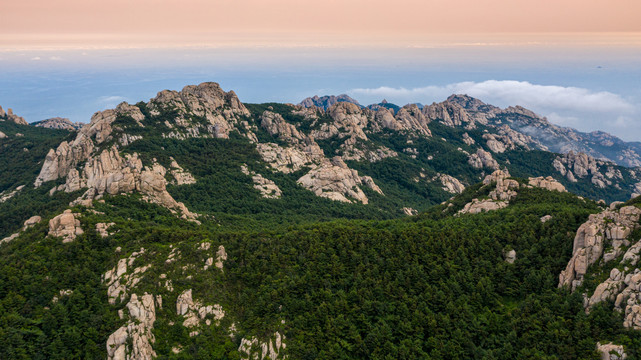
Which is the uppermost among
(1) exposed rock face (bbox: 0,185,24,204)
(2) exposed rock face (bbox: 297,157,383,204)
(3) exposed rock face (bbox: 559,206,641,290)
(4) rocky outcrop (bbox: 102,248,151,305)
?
(3) exposed rock face (bbox: 559,206,641,290)

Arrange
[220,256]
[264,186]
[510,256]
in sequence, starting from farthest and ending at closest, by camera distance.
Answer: [264,186], [220,256], [510,256]

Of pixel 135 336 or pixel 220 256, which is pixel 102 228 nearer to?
pixel 220 256

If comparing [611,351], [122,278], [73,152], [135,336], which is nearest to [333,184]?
[73,152]

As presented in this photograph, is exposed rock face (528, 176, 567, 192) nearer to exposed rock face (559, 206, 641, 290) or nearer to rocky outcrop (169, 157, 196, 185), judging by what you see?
exposed rock face (559, 206, 641, 290)

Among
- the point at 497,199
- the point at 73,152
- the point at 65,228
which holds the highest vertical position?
the point at 65,228

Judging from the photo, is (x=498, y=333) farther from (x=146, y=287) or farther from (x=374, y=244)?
(x=146, y=287)

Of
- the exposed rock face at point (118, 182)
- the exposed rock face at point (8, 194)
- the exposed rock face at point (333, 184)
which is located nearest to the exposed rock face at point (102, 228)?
the exposed rock face at point (118, 182)

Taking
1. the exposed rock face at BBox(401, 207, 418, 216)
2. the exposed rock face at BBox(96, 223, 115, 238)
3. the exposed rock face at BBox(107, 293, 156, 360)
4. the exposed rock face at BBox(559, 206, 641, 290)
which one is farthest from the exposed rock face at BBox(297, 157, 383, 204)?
the exposed rock face at BBox(107, 293, 156, 360)
